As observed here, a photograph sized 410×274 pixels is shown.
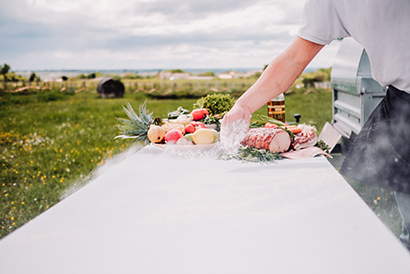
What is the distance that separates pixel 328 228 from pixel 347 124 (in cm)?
260

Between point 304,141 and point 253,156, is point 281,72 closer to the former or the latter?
point 253,156

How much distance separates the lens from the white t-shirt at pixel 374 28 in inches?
52.1

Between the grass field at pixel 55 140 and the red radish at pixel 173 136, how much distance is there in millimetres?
2036

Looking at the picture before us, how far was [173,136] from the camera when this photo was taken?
99.8 inches

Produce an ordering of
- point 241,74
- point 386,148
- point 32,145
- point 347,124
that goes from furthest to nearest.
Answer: point 241,74, point 32,145, point 347,124, point 386,148

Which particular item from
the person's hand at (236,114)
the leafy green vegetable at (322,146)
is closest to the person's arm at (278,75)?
the person's hand at (236,114)

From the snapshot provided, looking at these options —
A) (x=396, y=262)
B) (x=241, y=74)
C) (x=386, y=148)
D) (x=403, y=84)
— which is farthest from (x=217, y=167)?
(x=241, y=74)

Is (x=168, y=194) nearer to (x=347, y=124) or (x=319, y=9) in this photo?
(x=319, y=9)

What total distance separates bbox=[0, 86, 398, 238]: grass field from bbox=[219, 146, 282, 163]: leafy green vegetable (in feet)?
5.68

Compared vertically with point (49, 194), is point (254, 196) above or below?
above

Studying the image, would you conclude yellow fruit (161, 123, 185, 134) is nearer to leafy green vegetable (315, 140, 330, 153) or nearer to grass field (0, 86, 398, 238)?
leafy green vegetable (315, 140, 330, 153)

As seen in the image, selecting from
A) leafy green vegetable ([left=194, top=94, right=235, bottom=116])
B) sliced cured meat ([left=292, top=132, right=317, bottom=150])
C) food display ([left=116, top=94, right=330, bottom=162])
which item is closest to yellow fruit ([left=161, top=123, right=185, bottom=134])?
food display ([left=116, top=94, right=330, bottom=162])

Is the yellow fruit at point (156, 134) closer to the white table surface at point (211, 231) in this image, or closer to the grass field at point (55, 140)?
the white table surface at point (211, 231)

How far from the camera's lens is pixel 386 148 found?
1584 mm
